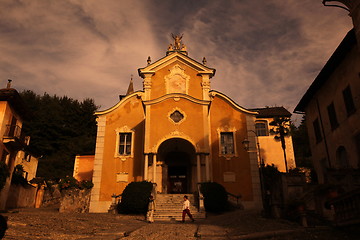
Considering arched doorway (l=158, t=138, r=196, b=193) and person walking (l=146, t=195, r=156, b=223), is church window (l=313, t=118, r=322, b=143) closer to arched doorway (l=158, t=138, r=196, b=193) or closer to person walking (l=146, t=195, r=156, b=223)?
arched doorway (l=158, t=138, r=196, b=193)

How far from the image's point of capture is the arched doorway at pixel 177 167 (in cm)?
2519

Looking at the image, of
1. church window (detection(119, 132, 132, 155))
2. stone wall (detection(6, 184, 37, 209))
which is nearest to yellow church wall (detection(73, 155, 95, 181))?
stone wall (detection(6, 184, 37, 209))

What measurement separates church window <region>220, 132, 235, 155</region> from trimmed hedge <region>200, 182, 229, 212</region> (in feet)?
17.6

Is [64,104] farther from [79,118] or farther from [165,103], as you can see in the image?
[165,103]

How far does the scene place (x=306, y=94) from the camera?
2498cm

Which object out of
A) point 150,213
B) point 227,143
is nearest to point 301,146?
point 227,143

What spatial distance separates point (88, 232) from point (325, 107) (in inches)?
750

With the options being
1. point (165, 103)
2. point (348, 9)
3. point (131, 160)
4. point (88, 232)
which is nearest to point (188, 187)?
point (131, 160)

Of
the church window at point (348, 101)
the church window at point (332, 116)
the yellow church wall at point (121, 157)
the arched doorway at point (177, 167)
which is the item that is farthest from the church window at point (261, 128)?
the church window at point (348, 101)

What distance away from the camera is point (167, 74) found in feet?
90.9

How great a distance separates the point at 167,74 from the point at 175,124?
20.7ft

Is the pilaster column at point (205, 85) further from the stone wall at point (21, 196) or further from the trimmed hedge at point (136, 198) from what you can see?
the stone wall at point (21, 196)

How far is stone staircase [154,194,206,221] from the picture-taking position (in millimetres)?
18094

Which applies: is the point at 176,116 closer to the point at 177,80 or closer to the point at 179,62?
the point at 177,80
